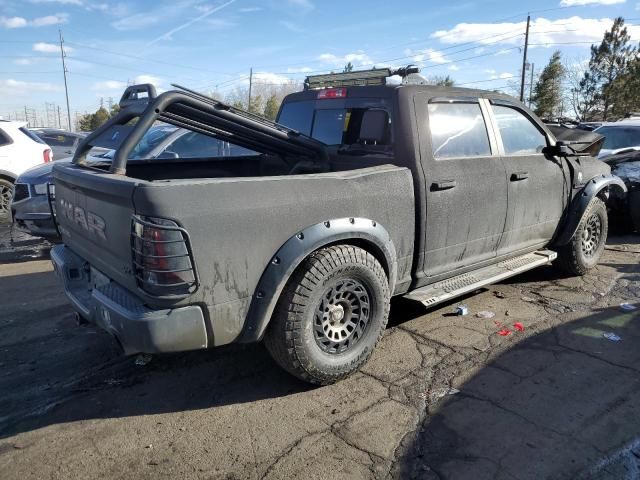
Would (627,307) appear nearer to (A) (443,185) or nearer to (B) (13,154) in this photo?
(A) (443,185)

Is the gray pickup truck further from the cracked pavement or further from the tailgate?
the cracked pavement

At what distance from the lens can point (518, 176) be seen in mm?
4535

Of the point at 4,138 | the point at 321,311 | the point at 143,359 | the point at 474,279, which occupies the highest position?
the point at 4,138

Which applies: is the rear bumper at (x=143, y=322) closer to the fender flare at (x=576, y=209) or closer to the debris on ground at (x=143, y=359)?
the debris on ground at (x=143, y=359)

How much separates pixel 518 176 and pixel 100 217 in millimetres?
3433

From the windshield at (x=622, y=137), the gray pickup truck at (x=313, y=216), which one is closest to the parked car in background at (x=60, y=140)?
the gray pickup truck at (x=313, y=216)

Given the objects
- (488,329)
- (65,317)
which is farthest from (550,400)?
(65,317)

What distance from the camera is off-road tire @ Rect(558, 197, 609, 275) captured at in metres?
5.46

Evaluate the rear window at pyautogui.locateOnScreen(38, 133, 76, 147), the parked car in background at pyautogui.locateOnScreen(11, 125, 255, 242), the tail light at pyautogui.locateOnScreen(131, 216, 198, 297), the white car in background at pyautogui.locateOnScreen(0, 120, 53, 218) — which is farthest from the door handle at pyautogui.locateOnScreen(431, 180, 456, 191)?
the rear window at pyautogui.locateOnScreen(38, 133, 76, 147)

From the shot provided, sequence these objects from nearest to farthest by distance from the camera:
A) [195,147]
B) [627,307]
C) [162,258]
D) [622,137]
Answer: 1. [162,258]
2. [627,307]
3. [195,147]
4. [622,137]

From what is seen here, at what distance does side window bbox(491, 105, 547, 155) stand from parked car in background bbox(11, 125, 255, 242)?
326cm

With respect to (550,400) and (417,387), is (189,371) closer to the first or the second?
(417,387)

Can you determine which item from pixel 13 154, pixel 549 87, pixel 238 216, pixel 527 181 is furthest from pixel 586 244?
pixel 549 87

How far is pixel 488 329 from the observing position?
170 inches
